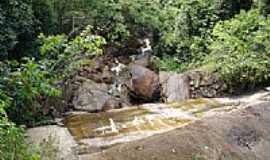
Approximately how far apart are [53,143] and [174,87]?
24.4 ft

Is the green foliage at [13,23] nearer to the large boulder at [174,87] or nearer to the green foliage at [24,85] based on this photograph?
the green foliage at [24,85]

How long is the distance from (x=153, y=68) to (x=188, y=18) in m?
2.18

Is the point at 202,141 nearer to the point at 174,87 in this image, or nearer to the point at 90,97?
the point at 90,97

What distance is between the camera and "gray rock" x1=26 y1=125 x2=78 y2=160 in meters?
4.12

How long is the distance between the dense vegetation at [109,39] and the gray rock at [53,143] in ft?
1.59

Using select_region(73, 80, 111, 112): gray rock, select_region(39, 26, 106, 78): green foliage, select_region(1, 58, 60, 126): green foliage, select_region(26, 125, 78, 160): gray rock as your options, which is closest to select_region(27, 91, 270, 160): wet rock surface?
select_region(26, 125, 78, 160): gray rock

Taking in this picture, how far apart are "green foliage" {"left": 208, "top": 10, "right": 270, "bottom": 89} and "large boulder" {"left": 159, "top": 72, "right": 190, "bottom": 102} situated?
3.38 feet

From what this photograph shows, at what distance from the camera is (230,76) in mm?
10961

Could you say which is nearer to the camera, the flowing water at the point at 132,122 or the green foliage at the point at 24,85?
the green foliage at the point at 24,85

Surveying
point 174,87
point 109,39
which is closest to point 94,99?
point 174,87

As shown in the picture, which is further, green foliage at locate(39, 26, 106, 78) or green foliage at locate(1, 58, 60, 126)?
green foliage at locate(39, 26, 106, 78)

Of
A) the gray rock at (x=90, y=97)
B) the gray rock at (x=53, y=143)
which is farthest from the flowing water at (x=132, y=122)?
the gray rock at (x=90, y=97)

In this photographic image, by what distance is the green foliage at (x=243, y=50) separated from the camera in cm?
1063

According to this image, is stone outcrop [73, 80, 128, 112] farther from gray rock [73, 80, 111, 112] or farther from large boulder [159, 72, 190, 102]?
large boulder [159, 72, 190, 102]
